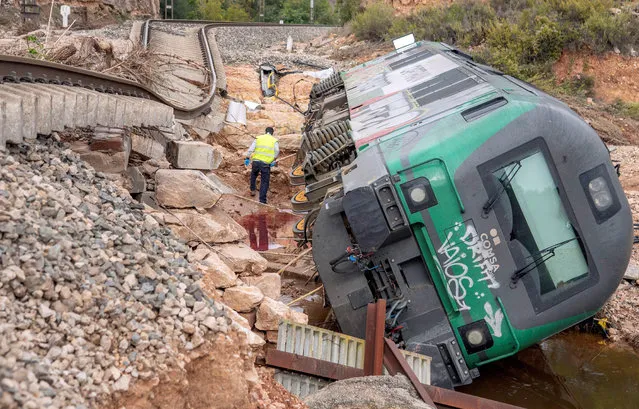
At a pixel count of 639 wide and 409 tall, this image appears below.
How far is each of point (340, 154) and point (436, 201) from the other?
10.4 feet

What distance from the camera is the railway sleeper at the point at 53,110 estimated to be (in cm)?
517

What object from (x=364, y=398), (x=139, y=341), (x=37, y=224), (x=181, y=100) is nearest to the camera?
(x=139, y=341)

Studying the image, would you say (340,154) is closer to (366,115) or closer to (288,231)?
(366,115)

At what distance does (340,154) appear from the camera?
9.82 metres

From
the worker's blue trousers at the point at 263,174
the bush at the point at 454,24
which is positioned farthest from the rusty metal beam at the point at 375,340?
the bush at the point at 454,24

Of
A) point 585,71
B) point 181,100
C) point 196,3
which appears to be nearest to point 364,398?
point 181,100

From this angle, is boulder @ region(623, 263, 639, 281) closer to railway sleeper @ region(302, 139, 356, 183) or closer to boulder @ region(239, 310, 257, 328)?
railway sleeper @ region(302, 139, 356, 183)

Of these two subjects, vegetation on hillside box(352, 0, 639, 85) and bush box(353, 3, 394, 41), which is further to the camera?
bush box(353, 3, 394, 41)

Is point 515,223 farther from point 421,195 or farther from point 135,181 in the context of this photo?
point 135,181

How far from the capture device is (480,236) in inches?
268

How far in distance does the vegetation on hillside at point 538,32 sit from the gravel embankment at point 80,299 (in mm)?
17889

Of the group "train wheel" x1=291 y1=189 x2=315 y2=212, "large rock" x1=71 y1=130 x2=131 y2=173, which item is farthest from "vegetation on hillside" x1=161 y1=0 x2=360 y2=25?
"large rock" x1=71 y1=130 x2=131 y2=173

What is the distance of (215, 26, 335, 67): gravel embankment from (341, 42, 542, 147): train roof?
10280 millimetres

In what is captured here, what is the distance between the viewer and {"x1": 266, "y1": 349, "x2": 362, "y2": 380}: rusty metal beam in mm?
5868
